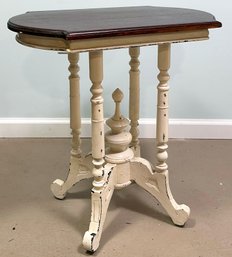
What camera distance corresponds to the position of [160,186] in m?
1.22

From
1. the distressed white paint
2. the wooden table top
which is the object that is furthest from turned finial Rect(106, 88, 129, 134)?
the distressed white paint

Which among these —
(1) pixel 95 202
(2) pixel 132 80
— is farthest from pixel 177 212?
(2) pixel 132 80

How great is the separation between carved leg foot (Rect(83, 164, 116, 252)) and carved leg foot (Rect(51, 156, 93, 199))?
0.15 m

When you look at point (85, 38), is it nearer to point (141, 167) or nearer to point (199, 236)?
point (141, 167)

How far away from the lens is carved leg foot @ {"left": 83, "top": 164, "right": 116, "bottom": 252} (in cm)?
109

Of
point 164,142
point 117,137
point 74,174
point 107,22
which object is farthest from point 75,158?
point 107,22

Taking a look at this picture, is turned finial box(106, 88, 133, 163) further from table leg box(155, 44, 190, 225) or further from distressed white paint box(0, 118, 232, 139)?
distressed white paint box(0, 118, 232, 139)

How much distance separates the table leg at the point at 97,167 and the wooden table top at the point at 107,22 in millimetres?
86

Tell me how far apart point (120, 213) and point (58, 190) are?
0.68 ft

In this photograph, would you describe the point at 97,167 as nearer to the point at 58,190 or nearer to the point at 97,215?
the point at 97,215

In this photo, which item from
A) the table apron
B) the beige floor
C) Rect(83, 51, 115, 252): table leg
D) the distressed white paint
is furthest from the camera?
the distressed white paint

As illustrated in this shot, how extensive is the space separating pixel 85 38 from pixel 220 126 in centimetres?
107

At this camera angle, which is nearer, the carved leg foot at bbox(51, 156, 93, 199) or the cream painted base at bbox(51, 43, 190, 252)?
the cream painted base at bbox(51, 43, 190, 252)

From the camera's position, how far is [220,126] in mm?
1819
